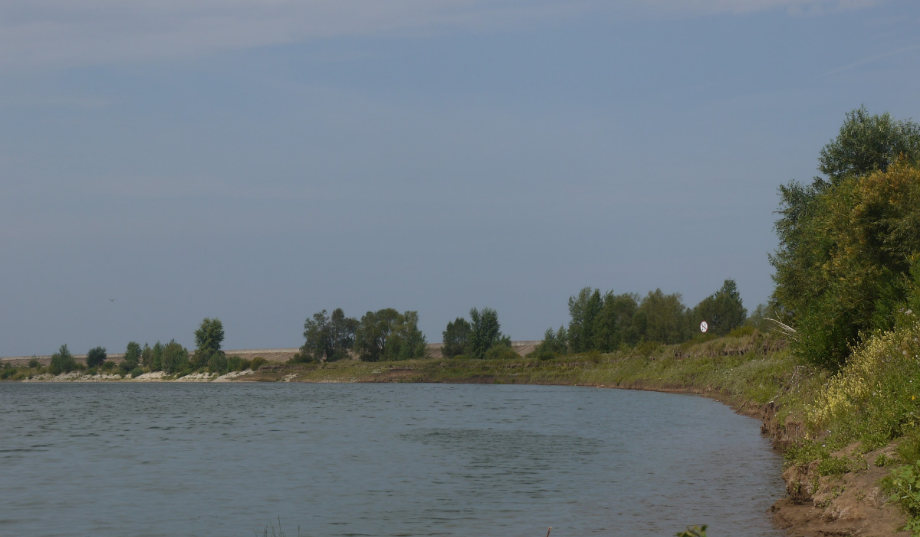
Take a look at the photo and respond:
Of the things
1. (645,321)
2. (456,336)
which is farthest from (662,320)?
(456,336)

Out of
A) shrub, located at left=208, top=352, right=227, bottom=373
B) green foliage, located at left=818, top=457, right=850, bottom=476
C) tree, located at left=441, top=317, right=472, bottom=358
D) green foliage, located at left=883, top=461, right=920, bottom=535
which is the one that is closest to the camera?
green foliage, located at left=883, top=461, right=920, bottom=535

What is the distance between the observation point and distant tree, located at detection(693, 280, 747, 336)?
13775cm

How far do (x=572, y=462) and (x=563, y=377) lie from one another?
91967 millimetres

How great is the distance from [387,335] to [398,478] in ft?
509

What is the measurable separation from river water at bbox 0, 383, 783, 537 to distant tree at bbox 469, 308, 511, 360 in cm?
11477

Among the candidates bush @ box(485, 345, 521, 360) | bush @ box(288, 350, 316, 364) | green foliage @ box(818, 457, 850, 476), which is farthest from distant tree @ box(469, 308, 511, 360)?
green foliage @ box(818, 457, 850, 476)

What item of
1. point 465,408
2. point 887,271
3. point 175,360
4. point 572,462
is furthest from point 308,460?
point 175,360

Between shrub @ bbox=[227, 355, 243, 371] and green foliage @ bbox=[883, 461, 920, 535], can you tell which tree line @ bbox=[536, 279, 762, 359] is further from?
green foliage @ bbox=[883, 461, 920, 535]

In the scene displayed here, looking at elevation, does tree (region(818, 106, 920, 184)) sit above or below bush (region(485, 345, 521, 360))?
above

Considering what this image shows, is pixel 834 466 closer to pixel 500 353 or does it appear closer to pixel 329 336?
pixel 500 353

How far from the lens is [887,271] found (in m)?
29.3

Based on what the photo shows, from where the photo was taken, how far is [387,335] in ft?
584

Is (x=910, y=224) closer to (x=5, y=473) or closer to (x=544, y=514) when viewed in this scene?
(x=544, y=514)

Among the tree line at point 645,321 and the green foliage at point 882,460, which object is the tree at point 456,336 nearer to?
the tree line at point 645,321
